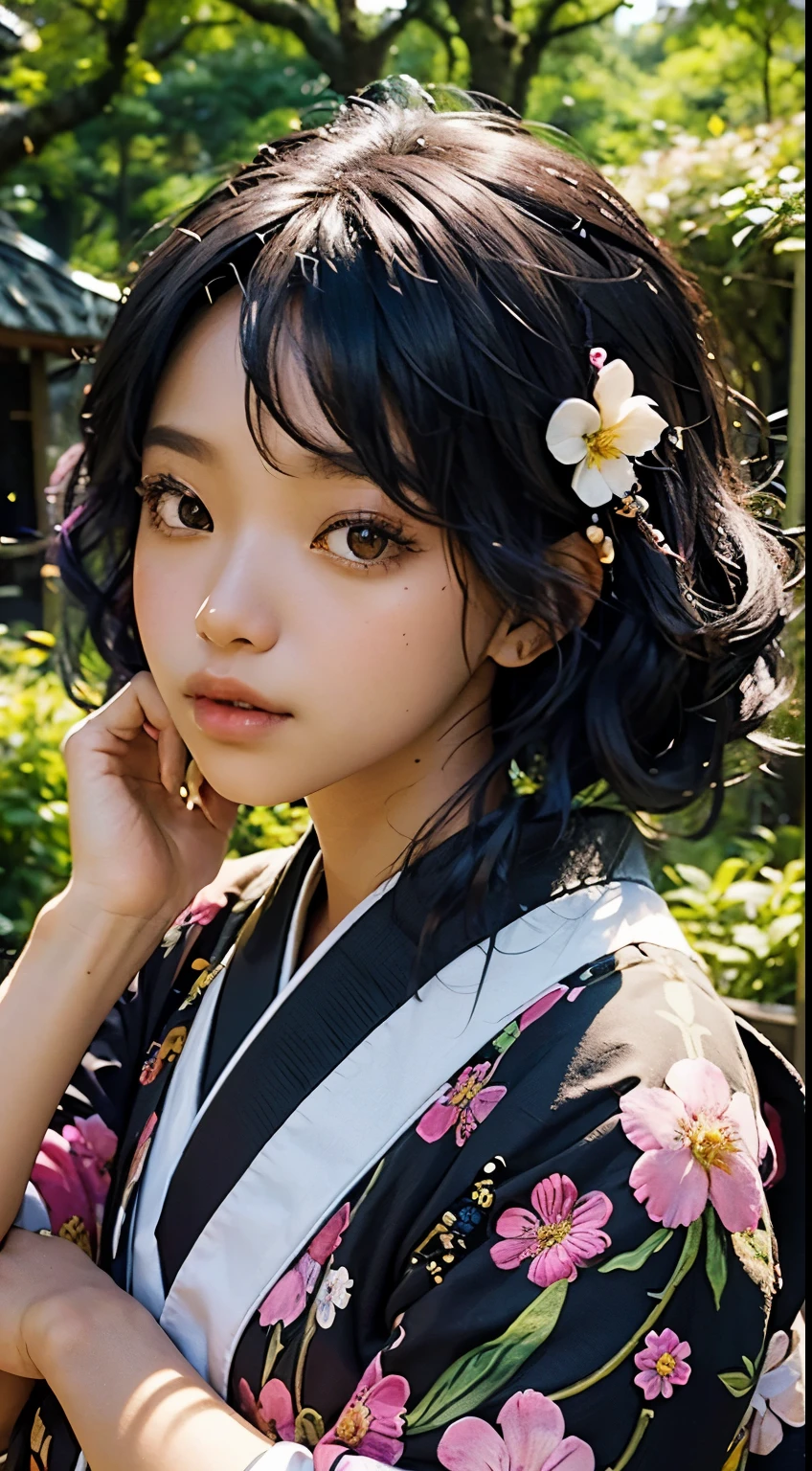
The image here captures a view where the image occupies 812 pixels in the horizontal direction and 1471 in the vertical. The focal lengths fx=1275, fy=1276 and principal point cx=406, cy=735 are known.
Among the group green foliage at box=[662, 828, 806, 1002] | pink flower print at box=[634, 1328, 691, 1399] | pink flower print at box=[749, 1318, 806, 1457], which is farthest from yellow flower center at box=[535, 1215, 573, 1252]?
green foliage at box=[662, 828, 806, 1002]

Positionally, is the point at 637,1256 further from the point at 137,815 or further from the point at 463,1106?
the point at 137,815

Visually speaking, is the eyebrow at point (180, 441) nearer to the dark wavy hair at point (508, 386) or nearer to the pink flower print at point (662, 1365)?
the dark wavy hair at point (508, 386)

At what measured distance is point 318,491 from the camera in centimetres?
118

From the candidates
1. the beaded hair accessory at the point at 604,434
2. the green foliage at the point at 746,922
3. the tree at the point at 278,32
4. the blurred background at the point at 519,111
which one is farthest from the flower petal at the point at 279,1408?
the tree at the point at 278,32

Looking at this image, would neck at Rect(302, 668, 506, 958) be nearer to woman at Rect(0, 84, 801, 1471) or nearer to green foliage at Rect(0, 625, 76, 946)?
woman at Rect(0, 84, 801, 1471)

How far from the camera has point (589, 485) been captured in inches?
49.9

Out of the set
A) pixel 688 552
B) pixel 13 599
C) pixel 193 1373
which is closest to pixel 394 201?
pixel 688 552

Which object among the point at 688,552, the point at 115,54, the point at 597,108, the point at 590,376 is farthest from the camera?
the point at 597,108

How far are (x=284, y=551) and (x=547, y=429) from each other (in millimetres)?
283

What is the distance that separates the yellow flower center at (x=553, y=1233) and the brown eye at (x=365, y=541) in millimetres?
620

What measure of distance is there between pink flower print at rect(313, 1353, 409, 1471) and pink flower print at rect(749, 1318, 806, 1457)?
0.49 m

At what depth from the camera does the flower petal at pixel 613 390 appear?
126cm

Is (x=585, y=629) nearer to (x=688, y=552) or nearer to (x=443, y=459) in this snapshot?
(x=688, y=552)

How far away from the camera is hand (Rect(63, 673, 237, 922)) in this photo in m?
1.48
